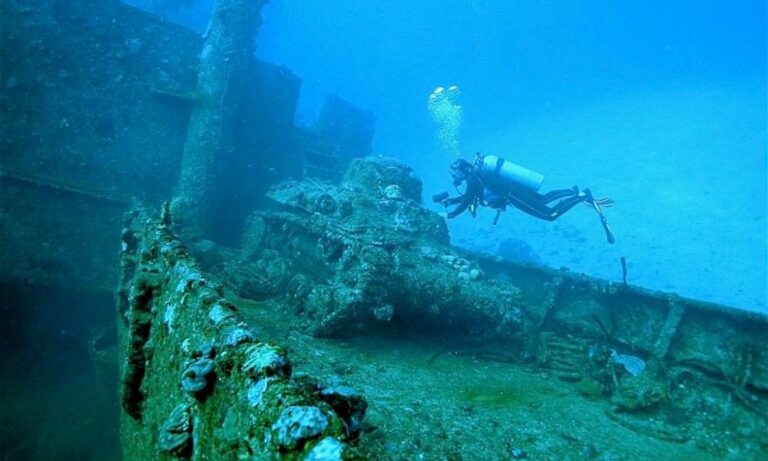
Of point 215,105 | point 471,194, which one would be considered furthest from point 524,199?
point 215,105

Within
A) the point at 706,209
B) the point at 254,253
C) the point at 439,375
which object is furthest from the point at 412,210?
the point at 706,209

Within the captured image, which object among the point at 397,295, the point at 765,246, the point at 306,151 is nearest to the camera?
the point at 397,295

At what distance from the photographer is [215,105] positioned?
35.1 ft

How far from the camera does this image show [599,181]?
87625 millimetres

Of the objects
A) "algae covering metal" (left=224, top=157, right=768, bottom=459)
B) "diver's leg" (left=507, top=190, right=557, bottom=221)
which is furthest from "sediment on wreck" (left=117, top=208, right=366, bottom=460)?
"diver's leg" (left=507, top=190, right=557, bottom=221)

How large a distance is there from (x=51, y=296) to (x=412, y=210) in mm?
7653

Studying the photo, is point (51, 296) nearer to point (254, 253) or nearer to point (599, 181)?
point (254, 253)

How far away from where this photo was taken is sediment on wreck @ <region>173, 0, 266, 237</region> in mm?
10367

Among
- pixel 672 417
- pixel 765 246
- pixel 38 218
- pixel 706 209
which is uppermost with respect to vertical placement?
pixel 706 209

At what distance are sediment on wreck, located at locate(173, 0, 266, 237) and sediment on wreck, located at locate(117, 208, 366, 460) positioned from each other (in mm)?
7482

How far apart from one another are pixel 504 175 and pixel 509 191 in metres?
0.43

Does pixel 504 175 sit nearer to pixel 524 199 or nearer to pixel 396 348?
pixel 524 199

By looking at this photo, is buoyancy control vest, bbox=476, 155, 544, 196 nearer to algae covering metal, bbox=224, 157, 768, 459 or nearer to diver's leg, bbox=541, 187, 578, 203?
diver's leg, bbox=541, 187, 578, 203

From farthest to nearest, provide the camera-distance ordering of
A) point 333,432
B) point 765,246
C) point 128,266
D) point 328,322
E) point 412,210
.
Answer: point 765,246
point 412,210
point 128,266
point 328,322
point 333,432
